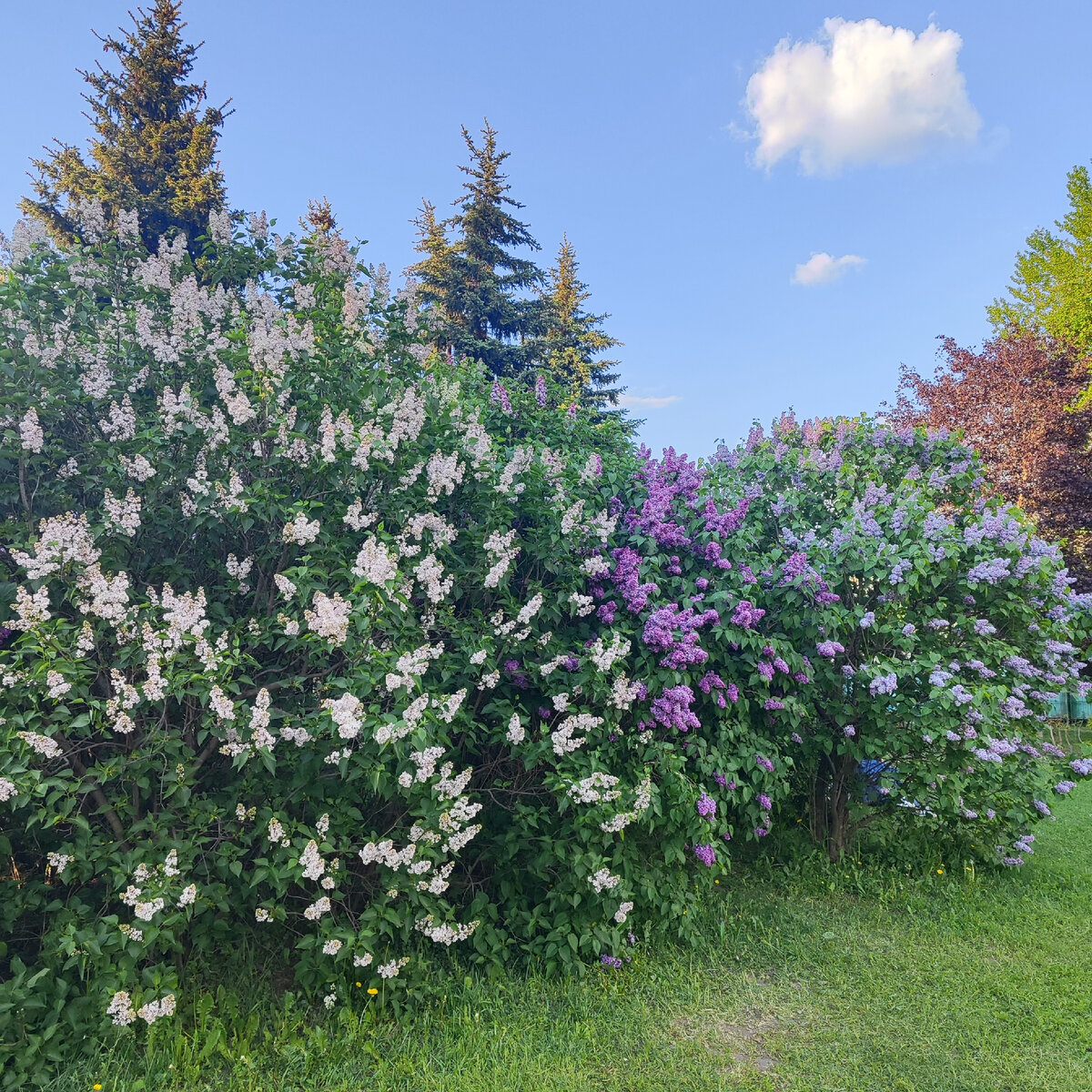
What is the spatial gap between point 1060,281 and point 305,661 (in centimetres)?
2492

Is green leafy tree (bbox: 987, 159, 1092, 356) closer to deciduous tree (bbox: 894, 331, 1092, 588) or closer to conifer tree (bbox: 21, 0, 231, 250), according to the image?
deciduous tree (bbox: 894, 331, 1092, 588)

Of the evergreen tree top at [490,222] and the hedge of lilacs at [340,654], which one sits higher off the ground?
the evergreen tree top at [490,222]

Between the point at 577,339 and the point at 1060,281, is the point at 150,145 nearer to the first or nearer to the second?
the point at 577,339

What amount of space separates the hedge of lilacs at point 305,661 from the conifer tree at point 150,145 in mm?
14982

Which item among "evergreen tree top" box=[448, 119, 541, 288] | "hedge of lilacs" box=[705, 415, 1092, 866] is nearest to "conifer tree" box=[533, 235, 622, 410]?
"evergreen tree top" box=[448, 119, 541, 288]

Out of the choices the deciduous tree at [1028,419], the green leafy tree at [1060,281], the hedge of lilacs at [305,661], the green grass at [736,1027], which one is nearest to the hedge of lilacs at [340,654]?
the hedge of lilacs at [305,661]

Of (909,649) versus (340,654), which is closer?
(340,654)

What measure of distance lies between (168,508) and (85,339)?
111cm

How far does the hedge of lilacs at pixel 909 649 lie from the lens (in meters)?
5.17

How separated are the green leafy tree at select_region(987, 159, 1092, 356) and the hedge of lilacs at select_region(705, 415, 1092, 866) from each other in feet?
50.9

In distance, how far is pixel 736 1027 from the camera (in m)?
3.78

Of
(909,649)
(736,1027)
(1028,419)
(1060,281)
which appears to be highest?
(1060,281)

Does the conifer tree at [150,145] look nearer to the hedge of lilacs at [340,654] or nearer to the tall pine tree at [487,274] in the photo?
the tall pine tree at [487,274]

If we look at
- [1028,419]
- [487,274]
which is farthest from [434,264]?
[1028,419]
